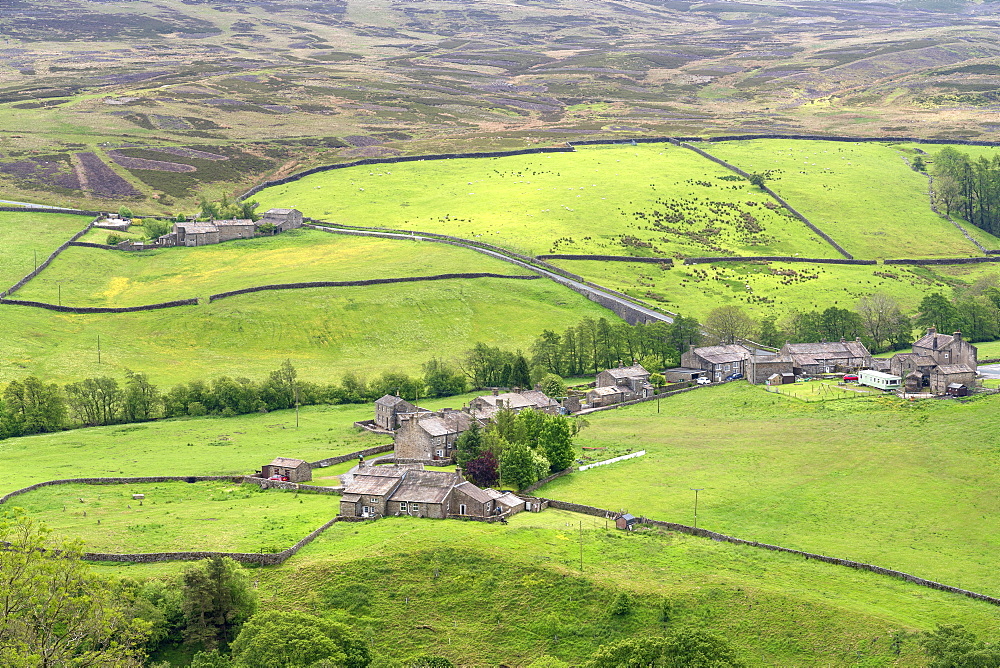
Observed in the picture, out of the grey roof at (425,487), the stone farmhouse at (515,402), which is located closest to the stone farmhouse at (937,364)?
the stone farmhouse at (515,402)

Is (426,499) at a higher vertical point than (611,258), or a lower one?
lower

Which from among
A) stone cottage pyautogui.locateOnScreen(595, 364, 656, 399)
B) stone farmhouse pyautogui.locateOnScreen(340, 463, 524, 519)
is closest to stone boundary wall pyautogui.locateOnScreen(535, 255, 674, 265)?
stone cottage pyautogui.locateOnScreen(595, 364, 656, 399)

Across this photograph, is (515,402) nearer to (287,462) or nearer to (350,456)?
(350,456)

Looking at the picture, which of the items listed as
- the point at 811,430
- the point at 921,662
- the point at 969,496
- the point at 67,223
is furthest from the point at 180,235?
the point at 921,662

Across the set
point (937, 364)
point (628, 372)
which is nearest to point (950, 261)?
point (937, 364)

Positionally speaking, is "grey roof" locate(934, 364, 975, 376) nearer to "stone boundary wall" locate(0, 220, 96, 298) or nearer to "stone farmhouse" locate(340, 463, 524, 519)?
"stone farmhouse" locate(340, 463, 524, 519)

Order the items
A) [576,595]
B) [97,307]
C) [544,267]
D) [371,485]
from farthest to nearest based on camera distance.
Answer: [544,267], [97,307], [371,485], [576,595]

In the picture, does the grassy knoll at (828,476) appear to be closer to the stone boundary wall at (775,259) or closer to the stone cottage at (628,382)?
the stone cottage at (628,382)
